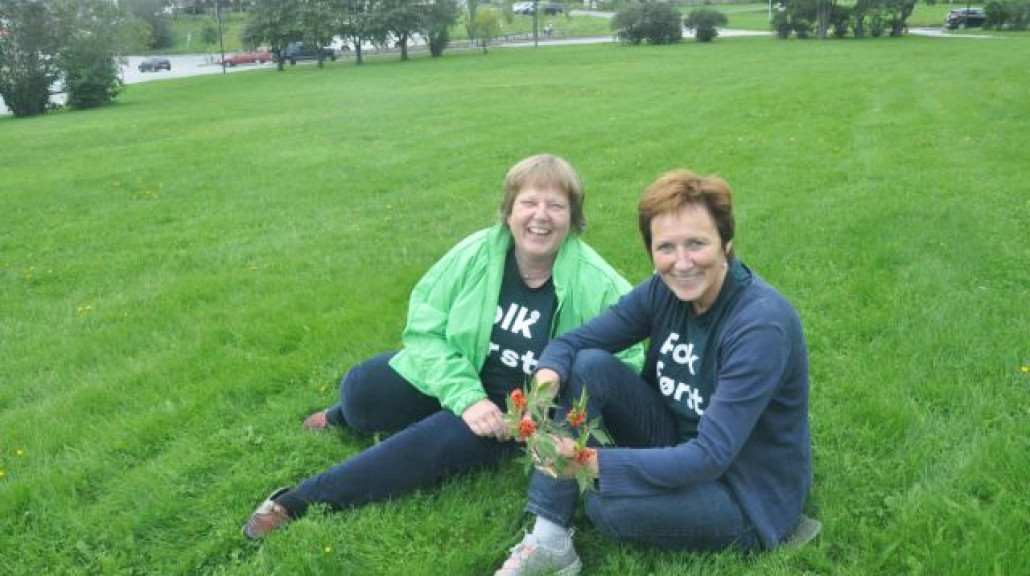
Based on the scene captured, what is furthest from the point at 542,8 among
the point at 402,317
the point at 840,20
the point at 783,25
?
the point at 402,317

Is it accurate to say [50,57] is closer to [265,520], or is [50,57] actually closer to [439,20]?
[439,20]

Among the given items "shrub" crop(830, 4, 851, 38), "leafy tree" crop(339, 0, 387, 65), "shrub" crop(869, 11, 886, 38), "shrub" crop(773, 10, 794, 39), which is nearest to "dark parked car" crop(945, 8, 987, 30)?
"shrub" crop(869, 11, 886, 38)

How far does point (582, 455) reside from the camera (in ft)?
8.83

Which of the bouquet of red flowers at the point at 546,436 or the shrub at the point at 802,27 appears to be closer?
the bouquet of red flowers at the point at 546,436

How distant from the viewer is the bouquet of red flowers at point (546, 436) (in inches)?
102

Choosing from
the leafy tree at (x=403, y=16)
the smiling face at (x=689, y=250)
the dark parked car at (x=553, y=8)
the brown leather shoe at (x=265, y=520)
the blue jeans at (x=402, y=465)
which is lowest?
the brown leather shoe at (x=265, y=520)

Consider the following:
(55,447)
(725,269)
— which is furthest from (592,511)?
(55,447)

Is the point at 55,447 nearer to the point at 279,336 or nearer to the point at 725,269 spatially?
the point at 279,336

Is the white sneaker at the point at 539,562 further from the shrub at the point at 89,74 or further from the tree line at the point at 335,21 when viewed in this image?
the tree line at the point at 335,21

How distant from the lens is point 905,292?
18.2 feet

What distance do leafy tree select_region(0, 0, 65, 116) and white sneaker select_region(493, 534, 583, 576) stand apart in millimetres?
34069

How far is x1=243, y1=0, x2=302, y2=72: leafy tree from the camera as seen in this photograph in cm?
4559

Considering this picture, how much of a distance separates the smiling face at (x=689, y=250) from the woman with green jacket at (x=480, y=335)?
2.12ft

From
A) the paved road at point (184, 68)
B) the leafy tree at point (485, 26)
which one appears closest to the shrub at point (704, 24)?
the leafy tree at point (485, 26)
